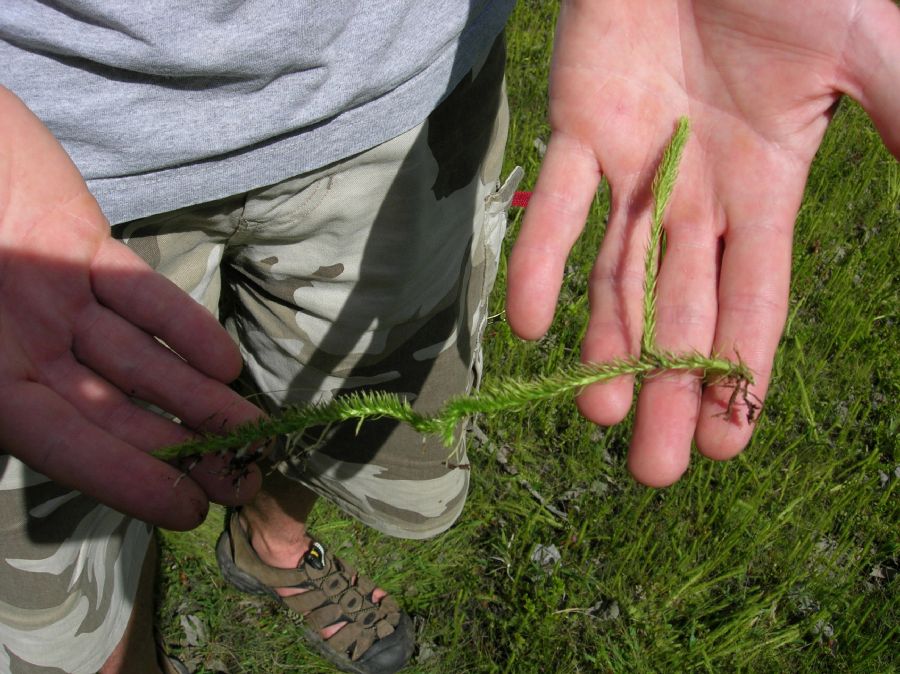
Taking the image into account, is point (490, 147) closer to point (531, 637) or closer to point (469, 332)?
point (469, 332)

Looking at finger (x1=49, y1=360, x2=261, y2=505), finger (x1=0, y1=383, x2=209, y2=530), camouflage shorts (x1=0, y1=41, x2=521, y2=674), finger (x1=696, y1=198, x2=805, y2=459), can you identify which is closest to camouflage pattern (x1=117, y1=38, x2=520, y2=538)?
camouflage shorts (x1=0, y1=41, x2=521, y2=674)

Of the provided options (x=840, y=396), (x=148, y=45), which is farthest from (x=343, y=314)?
(x=840, y=396)

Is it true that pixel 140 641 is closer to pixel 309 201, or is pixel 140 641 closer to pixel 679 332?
pixel 309 201

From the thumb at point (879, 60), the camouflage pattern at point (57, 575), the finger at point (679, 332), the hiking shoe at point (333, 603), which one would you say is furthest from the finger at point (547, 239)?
the hiking shoe at point (333, 603)

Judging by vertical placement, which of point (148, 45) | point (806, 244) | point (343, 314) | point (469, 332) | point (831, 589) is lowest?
point (831, 589)

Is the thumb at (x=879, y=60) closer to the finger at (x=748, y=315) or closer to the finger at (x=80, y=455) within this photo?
the finger at (x=748, y=315)

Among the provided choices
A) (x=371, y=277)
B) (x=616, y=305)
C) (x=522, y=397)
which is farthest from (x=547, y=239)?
(x=371, y=277)
